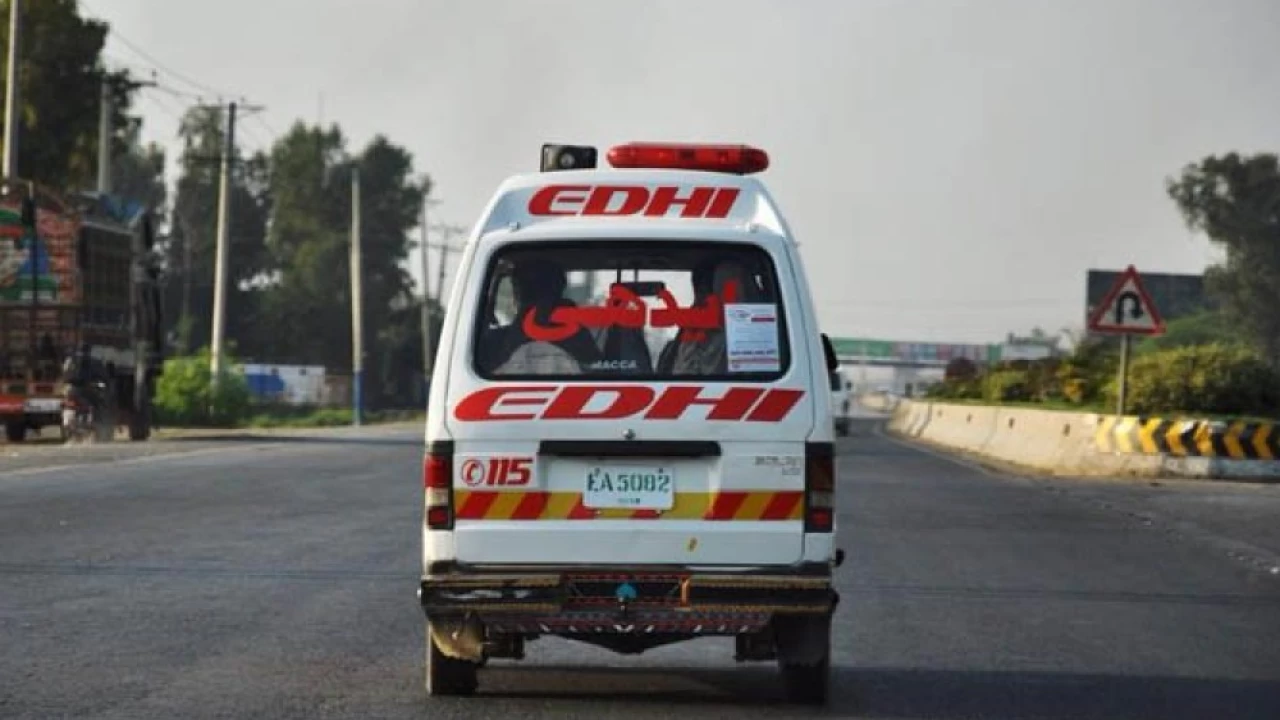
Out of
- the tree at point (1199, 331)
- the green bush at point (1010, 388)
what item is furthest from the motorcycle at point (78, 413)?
the tree at point (1199, 331)

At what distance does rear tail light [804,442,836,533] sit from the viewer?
925 cm

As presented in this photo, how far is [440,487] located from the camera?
9.27m

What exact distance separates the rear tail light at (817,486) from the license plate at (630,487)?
0.53 meters

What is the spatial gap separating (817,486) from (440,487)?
1502mm

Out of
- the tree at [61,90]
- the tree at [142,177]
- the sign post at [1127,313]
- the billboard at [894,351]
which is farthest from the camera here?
the billboard at [894,351]

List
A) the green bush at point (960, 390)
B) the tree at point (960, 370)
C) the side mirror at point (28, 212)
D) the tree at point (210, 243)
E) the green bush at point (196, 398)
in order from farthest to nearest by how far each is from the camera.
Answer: the tree at point (210, 243) → the tree at point (960, 370) → the green bush at point (960, 390) → the green bush at point (196, 398) → the side mirror at point (28, 212)

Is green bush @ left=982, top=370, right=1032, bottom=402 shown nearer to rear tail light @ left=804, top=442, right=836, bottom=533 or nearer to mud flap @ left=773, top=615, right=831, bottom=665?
mud flap @ left=773, top=615, right=831, bottom=665

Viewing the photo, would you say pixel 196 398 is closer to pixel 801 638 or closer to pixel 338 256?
pixel 801 638

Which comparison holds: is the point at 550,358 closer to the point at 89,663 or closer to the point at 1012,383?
the point at 89,663

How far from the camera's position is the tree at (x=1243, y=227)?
3666 inches

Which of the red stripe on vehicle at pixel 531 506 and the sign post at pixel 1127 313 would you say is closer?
the red stripe on vehicle at pixel 531 506

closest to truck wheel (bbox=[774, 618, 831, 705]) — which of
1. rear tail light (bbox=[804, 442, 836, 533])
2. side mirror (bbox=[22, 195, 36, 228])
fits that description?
rear tail light (bbox=[804, 442, 836, 533])

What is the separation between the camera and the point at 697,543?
364 inches

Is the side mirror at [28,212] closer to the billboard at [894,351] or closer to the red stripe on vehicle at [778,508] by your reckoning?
the red stripe on vehicle at [778,508]
